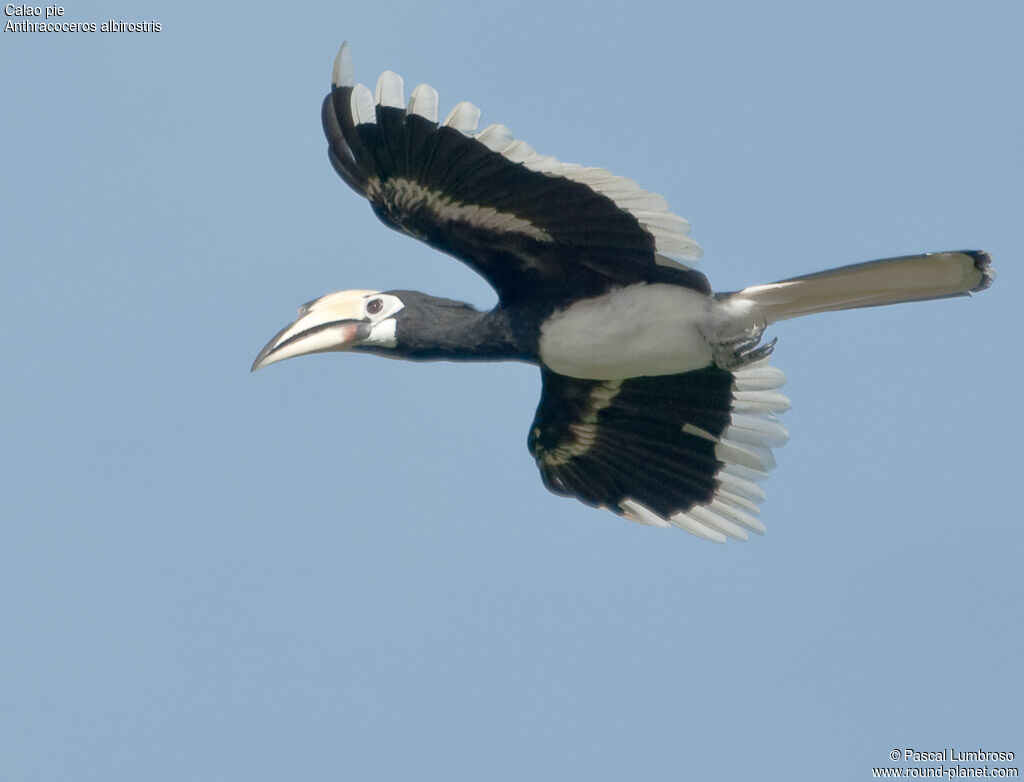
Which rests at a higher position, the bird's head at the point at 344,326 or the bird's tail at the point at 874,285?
the bird's tail at the point at 874,285

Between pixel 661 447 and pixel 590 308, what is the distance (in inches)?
43.4

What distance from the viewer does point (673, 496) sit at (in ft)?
25.4

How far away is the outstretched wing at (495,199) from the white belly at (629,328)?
0.21 ft

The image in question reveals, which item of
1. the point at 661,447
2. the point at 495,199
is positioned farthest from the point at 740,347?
the point at 495,199

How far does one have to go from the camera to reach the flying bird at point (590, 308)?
21.0ft

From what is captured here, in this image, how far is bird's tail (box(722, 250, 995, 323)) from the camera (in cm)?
659

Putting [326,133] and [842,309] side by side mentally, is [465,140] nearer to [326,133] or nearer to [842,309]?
[326,133]

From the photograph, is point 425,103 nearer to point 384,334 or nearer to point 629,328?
point 384,334

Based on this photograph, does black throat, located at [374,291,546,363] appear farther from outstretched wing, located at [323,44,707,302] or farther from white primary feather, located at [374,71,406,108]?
white primary feather, located at [374,71,406,108]

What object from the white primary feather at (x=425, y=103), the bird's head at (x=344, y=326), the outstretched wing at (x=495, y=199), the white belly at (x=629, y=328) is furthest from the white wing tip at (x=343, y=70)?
the white belly at (x=629, y=328)

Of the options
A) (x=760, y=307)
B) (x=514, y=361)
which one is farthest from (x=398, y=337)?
(x=760, y=307)

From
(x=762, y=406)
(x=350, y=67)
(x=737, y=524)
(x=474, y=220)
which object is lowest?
(x=737, y=524)

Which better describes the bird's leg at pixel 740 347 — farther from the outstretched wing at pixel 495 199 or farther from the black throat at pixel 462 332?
Result: the black throat at pixel 462 332

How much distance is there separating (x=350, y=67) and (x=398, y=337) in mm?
1163
